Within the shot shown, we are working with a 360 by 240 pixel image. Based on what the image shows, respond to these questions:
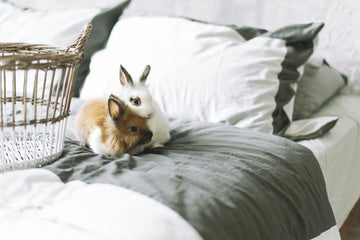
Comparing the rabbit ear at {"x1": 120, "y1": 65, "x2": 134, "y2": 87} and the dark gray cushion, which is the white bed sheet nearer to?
the rabbit ear at {"x1": 120, "y1": 65, "x2": 134, "y2": 87}

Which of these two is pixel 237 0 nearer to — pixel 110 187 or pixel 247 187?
pixel 247 187

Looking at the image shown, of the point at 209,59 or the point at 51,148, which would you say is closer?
the point at 51,148

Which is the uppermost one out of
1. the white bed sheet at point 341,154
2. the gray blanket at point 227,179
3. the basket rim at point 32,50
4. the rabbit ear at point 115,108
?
the basket rim at point 32,50

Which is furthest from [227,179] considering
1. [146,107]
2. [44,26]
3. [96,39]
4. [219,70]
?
[44,26]

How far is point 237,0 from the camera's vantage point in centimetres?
187

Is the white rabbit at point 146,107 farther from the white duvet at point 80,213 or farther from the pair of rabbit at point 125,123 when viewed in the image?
the white duvet at point 80,213

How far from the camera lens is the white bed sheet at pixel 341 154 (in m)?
1.28

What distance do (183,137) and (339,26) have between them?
893 millimetres

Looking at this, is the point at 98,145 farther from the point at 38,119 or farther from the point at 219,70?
the point at 219,70

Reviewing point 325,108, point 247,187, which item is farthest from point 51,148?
point 325,108

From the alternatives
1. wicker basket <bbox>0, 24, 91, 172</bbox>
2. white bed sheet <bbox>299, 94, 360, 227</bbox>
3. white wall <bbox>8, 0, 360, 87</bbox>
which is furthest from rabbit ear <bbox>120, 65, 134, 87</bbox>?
white wall <bbox>8, 0, 360, 87</bbox>

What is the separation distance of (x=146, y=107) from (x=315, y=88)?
784 mm

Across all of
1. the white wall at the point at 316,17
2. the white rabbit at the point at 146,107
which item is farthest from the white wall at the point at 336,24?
the white rabbit at the point at 146,107

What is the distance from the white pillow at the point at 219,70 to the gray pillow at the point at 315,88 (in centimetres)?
13
